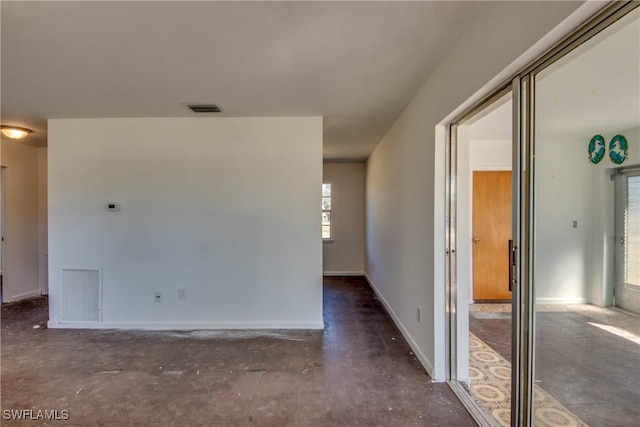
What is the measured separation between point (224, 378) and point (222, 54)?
2.35 m

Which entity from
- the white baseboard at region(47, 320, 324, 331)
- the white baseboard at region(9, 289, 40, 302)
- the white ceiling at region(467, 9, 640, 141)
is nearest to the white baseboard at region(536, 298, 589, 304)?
the white ceiling at region(467, 9, 640, 141)

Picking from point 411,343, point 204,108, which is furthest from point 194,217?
point 411,343

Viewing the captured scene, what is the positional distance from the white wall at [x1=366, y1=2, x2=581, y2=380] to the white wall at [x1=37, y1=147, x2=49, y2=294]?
5.17 metres

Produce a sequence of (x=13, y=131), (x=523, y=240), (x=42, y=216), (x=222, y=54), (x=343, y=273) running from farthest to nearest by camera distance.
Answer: (x=343, y=273), (x=42, y=216), (x=13, y=131), (x=222, y=54), (x=523, y=240)

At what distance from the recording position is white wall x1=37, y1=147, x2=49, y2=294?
4680mm


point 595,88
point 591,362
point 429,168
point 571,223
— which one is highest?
point 595,88

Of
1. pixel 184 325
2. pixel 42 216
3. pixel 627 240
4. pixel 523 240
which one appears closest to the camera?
pixel 627 240

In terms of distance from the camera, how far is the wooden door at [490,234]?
4.23m

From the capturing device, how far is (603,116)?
3.87ft

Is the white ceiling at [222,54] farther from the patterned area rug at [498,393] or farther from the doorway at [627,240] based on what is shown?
the patterned area rug at [498,393]

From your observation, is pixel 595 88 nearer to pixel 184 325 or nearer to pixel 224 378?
pixel 224 378

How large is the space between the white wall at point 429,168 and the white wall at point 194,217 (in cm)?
93

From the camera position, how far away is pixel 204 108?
304 cm

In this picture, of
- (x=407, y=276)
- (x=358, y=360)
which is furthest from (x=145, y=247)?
(x=407, y=276)
